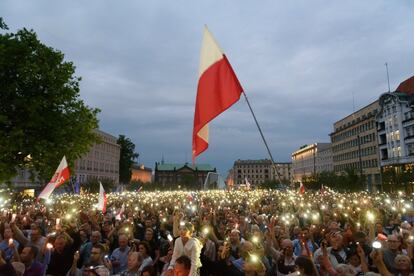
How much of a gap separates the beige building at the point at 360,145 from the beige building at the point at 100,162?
64366mm

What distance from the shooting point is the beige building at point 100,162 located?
97188 millimetres

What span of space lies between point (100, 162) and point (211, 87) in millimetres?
106382

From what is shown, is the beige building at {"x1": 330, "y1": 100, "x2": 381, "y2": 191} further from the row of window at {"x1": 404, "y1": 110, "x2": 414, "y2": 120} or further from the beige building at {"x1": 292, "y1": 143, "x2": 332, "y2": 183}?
the row of window at {"x1": 404, "y1": 110, "x2": 414, "y2": 120}

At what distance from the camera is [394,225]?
43.0 feet

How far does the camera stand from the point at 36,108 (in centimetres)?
1878

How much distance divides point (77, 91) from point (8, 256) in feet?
→ 48.8

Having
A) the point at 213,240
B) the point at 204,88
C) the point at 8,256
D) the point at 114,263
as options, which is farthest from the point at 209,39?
the point at 8,256

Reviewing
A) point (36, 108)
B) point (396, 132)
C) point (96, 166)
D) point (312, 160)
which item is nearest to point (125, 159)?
point (96, 166)

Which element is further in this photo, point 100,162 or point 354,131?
point 100,162

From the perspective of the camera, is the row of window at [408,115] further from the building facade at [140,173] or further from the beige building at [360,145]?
the building facade at [140,173]

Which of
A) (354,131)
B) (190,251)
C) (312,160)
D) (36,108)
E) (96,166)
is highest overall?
(354,131)

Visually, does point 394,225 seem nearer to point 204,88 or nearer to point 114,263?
point 204,88

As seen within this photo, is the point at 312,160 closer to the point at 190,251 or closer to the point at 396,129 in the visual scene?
the point at 396,129

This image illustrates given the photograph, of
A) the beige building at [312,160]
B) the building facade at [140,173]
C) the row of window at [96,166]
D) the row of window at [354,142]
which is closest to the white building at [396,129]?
the row of window at [354,142]
